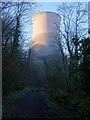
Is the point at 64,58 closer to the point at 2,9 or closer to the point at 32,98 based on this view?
the point at 32,98

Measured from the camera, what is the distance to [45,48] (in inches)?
296

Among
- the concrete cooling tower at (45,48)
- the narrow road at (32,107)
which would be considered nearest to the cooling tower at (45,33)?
the concrete cooling tower at (45,48)

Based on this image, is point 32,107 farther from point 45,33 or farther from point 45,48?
point 45,33

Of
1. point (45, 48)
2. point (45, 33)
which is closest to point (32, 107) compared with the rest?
point (45, 48)

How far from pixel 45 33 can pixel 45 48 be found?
48 centimetres

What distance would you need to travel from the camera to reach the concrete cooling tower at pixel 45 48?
7.27m

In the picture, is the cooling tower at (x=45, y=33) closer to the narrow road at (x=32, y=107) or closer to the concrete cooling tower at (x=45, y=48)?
the concrete cooling tower at (x=45, y=48)

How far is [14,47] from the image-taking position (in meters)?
A: 9.73

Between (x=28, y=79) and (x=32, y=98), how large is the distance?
0.82 m

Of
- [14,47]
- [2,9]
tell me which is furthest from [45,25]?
[14,47]

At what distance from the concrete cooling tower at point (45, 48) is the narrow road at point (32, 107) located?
54cm

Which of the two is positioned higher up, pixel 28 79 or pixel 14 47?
pixel 14 47

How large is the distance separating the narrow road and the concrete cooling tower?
0.54 meters

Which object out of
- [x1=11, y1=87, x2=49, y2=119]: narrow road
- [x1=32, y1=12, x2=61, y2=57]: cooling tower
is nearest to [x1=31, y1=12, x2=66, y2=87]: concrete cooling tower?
[x1=32, y1=12, x2=61, y2=57]: cooling tower
